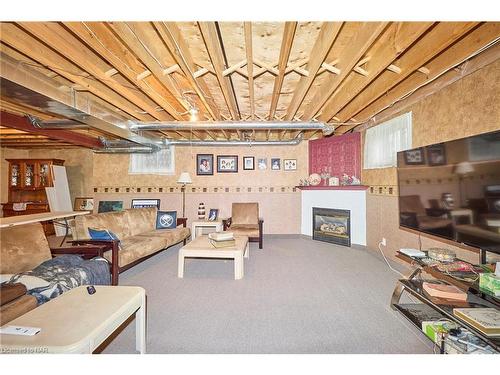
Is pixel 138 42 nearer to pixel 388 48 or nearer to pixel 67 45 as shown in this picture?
pixel 67 45

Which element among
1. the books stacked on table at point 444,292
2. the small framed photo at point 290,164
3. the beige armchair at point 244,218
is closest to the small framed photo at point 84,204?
the beige armchair at point 244,218

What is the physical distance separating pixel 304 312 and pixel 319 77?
2.69 metres

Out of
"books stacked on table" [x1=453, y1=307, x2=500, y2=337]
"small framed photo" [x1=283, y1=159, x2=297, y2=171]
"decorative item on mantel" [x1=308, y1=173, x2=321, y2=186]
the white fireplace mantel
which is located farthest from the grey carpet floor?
"small framed photo" [x1=283, y1=159, x2=297, y2=171]

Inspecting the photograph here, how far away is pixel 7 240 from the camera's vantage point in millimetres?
2441

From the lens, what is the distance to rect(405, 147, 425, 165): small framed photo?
2.68m

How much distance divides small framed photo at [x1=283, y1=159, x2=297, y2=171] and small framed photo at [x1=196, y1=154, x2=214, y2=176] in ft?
6.22

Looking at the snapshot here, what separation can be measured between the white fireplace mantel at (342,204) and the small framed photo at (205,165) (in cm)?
243

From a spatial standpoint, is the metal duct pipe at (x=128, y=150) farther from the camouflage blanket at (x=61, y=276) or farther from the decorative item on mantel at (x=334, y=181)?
the decorative item on mantel at (x=334, y=181)

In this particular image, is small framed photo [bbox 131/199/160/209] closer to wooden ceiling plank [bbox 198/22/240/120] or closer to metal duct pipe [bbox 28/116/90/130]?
metal duct pipe [bbox 28/116/90/130]

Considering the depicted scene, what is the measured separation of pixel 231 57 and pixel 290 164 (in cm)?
420

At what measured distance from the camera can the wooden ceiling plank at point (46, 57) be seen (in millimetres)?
2104

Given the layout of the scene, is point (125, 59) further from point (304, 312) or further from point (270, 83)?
point (304, 312)
